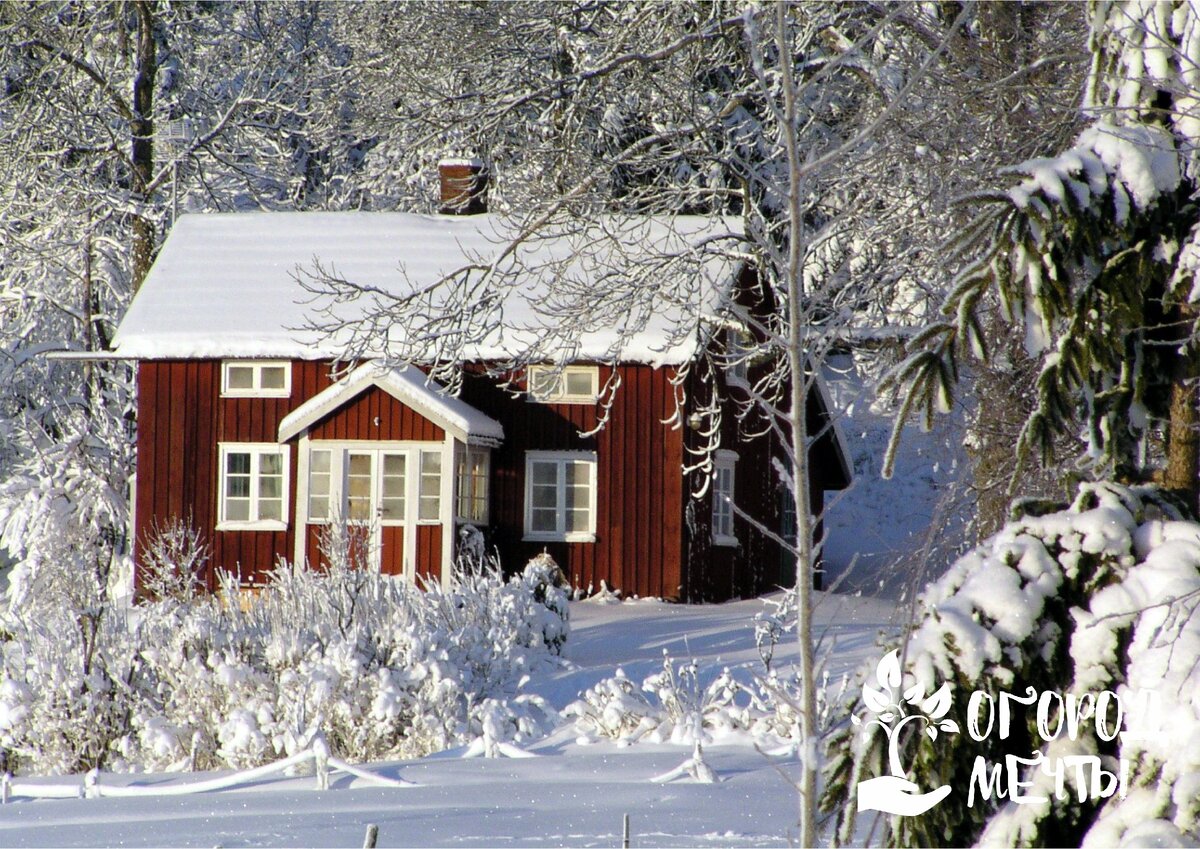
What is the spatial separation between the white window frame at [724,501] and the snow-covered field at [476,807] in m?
9.79

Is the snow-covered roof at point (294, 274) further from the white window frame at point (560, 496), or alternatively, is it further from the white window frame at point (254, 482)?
the white window frame at point (560, 496)

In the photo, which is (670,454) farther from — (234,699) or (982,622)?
(982,622)

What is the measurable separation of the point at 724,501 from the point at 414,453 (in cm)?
475

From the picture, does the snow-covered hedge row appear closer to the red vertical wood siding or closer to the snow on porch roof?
the snow on porch roof

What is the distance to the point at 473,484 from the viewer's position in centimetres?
2022

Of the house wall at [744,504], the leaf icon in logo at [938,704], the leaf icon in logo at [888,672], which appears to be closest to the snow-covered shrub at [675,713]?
the leaf icon in logo at [888,672]

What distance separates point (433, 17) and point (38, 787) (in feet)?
35.4

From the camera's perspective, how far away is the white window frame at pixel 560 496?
800 inches

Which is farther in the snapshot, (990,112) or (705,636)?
(705,636)

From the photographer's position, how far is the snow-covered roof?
2012 centimetres

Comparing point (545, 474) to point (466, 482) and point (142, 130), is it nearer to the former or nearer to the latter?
point (466, 482)

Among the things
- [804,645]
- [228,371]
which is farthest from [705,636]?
[804,645]

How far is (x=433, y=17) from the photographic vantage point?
1736 centimetres

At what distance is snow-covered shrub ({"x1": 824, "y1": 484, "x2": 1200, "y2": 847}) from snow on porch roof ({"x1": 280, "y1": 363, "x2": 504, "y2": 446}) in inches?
629
